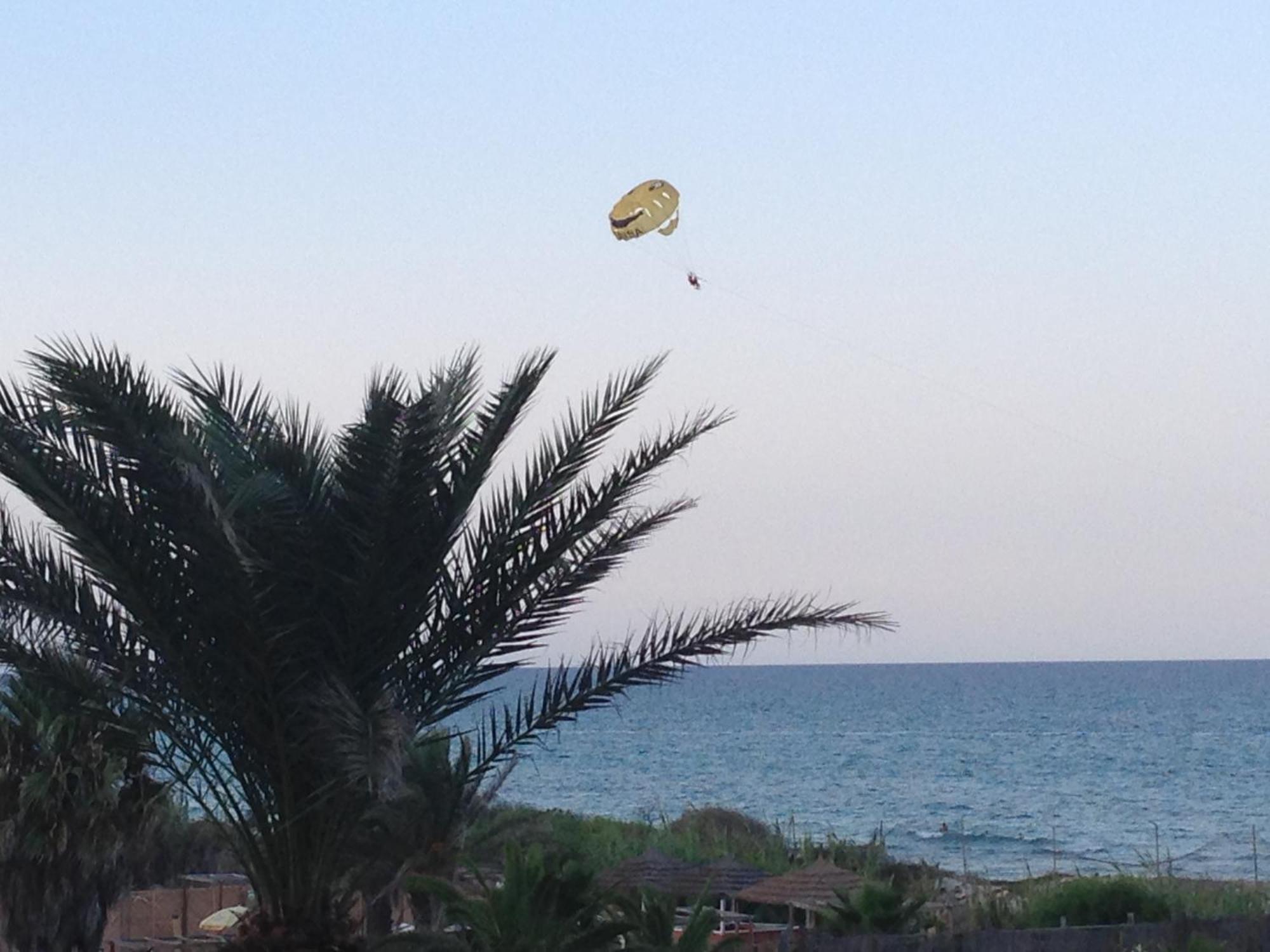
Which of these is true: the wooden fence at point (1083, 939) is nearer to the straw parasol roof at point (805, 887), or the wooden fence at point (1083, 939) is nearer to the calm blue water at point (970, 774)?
the straw parasol roof at point (805, 887)

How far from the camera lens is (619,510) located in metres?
11.6

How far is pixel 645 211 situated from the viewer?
1958 centimetres

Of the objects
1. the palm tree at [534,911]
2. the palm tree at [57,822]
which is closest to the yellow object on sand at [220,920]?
the palm tree at [57,822]

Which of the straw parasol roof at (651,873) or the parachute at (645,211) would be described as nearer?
the parachute at (645,211)

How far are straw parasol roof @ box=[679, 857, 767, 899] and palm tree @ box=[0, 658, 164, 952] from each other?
11.0 m

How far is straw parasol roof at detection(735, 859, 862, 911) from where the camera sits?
84.9ft

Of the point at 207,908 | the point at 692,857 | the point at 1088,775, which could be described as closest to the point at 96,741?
the point at 207,908

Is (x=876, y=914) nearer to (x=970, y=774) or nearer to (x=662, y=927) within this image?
(x=662, y=927)

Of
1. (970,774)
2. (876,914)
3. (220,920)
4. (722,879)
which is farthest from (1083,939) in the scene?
(970,774)

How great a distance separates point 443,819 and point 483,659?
19.4 ft

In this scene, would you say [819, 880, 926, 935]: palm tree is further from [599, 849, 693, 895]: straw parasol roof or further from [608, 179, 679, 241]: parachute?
[608, 179, 679, 241]: parachute

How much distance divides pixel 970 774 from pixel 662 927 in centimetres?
8964

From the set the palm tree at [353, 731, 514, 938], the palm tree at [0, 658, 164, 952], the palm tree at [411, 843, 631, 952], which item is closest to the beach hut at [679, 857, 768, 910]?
the palm tree at [353, 731, 514, 938]

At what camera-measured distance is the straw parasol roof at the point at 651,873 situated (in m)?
26.5
